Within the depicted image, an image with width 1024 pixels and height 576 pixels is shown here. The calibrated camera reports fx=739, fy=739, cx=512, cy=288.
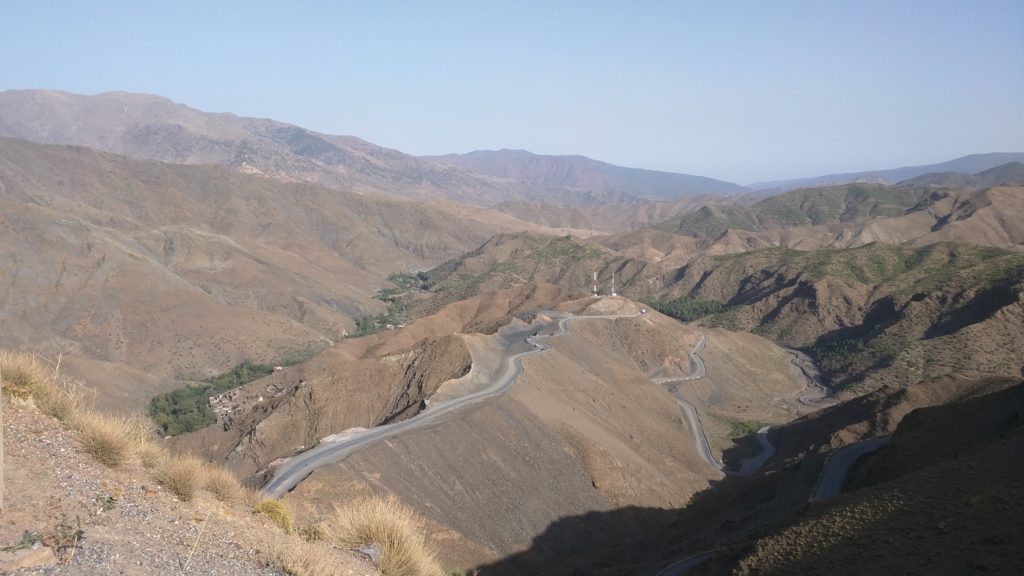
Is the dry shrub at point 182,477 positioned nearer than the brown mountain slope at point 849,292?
Yes

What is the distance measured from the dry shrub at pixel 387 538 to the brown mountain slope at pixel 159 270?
150ft

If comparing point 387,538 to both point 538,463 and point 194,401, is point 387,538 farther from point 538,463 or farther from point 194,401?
point 194,401

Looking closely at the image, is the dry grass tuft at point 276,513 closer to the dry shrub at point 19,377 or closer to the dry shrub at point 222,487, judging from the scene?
the dry shrub at point 222,487

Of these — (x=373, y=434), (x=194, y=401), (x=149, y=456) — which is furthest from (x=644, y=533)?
(x=194, y=401)

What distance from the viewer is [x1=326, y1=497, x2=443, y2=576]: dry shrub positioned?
12766 mm

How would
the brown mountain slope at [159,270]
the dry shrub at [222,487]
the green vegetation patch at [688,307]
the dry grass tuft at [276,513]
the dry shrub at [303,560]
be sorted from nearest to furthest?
1. the dry shrub at [303,560]
2. the dry grass tuft at [276,513]
3. the dry shrub at [222,487]
4. the brown mountain slope at [159,270]
5. the green vegetation patch at [688,307]

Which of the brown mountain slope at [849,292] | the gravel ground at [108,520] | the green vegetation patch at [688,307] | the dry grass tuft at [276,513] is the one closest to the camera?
the gravel ground at [108,520]

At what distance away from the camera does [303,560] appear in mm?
10688

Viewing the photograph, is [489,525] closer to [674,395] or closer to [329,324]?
[674,395]

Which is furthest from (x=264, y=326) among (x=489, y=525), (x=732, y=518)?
(x=732, y=518)

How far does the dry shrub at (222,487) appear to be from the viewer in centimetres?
1341

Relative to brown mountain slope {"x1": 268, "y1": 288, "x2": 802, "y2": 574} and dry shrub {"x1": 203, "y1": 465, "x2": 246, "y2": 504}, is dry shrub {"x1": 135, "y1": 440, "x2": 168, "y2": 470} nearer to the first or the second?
dry shrub {"x1": 203, "y1": 465, "x2": 246, "y2": 504}

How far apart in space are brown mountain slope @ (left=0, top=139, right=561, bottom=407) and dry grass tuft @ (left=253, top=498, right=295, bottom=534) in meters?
44.6

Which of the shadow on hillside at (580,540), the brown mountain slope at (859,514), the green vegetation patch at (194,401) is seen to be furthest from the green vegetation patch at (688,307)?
the shadow on hillside at (580,540)
